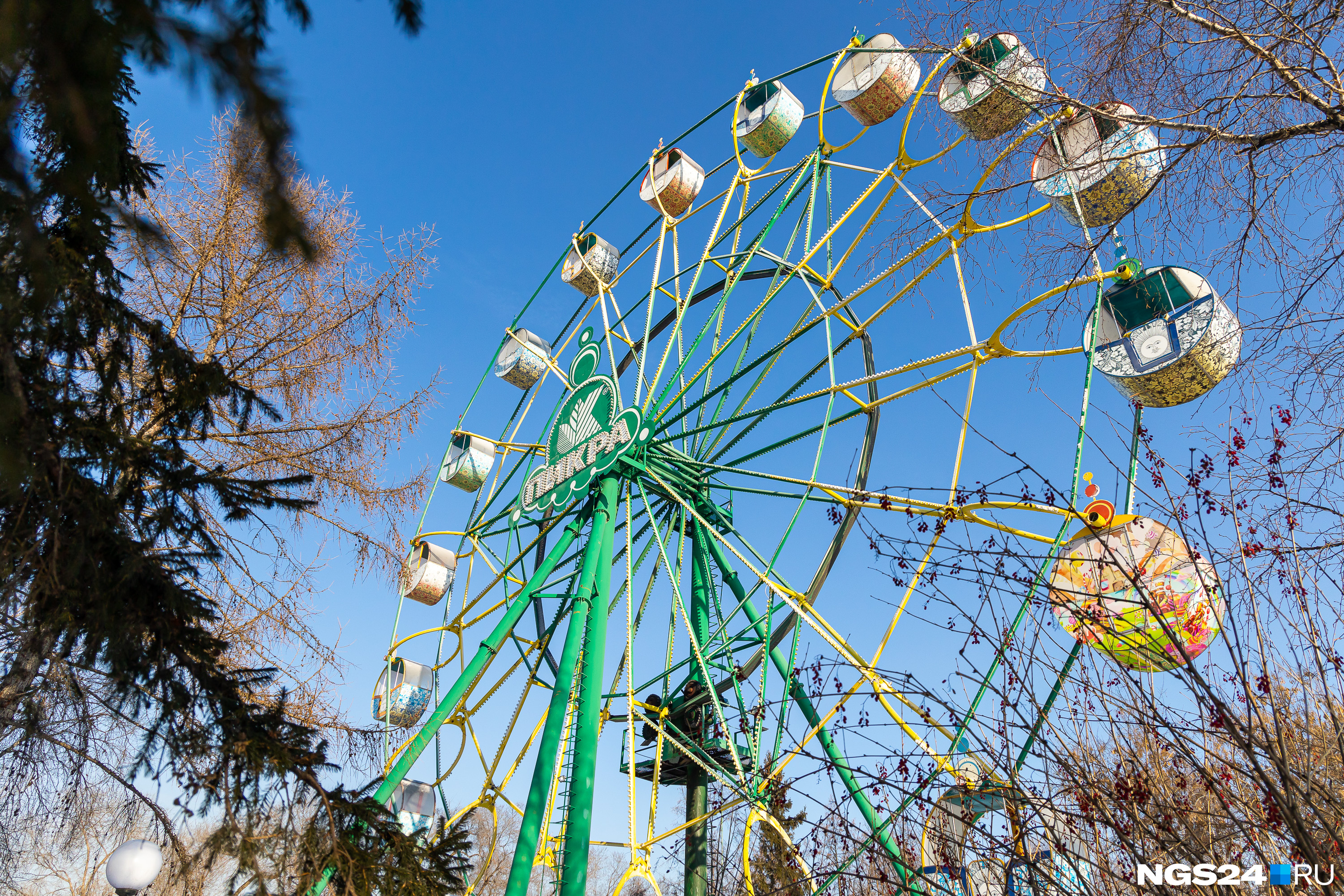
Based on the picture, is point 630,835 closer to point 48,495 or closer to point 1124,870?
point 1124,870

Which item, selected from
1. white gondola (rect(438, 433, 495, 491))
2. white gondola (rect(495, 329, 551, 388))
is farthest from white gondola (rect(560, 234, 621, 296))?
white gondola (rect(438, 433, 495, 491))

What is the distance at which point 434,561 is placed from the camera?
35.9 feet

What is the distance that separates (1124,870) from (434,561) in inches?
355

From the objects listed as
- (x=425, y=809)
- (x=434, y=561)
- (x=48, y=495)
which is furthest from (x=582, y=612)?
(x=48, y=495)

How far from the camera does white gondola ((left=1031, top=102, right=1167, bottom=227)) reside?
3.61 meters

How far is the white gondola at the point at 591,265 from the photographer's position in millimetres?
11508

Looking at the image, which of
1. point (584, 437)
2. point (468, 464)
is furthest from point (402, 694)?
point (584, 437)

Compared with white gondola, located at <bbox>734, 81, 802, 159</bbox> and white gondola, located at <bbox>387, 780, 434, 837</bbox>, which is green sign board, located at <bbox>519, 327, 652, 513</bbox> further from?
white gondola, located at <bbox>387, 780, 434, 837</bbox>

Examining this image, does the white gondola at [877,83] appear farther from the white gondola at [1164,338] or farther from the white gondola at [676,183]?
the white gondola at [1164,338]

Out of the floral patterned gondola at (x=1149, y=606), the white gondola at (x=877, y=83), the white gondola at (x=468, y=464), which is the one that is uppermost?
the white gondola at (x=877, y=83)

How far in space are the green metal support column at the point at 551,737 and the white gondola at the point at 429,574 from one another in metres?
3.40

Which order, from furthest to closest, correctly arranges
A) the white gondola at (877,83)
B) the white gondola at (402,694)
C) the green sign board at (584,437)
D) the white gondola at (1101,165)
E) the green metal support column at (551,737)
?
1. the white gondola at (402,694)
2. the green sign board at (584,437)
3. the white gondola at (877,83)
4. the green metal support column at (551,737)
5. the white gondola at (1101,165)
